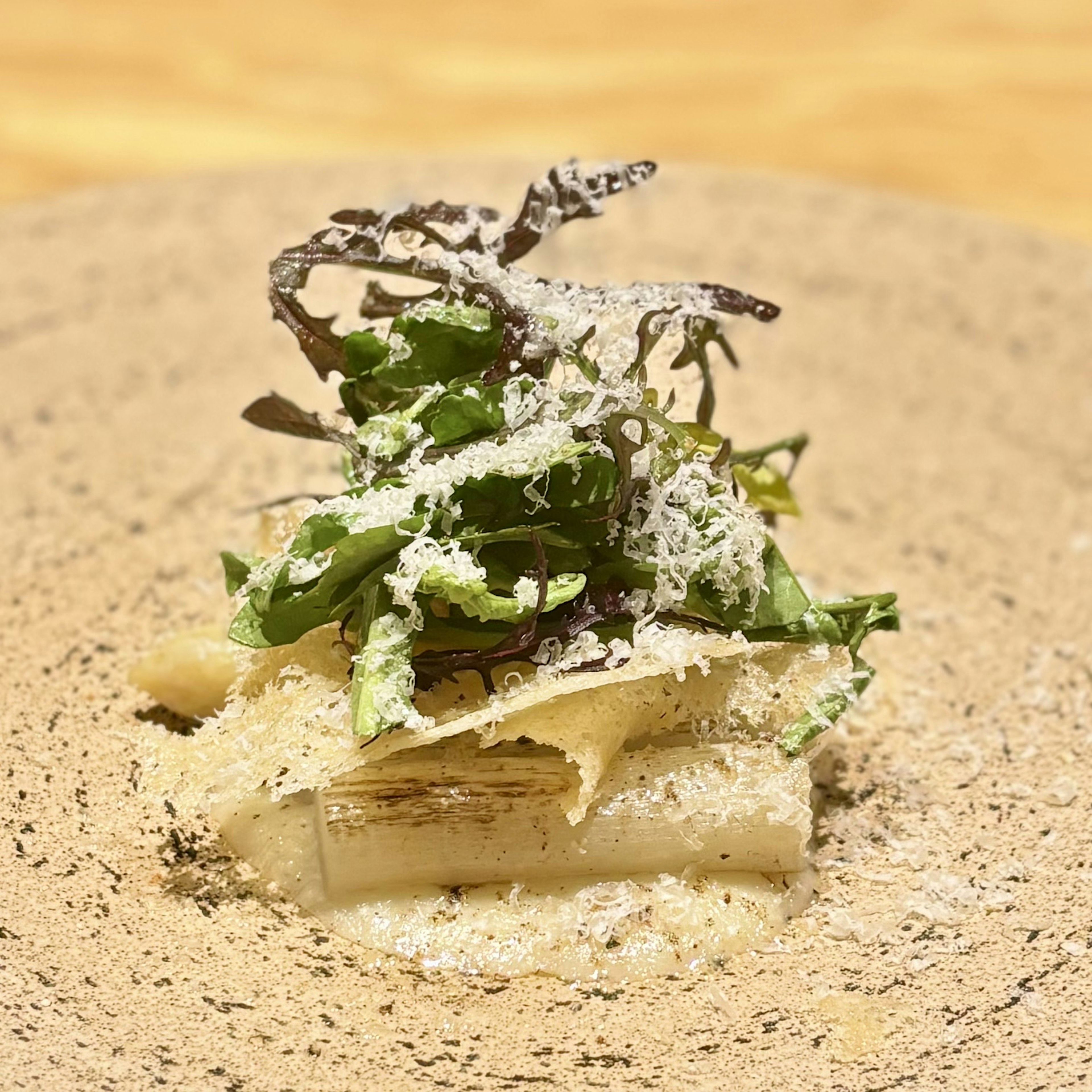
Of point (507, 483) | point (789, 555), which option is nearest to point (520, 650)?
point (507, 483)

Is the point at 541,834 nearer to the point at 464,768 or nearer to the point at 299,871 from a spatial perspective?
the point at 464,768

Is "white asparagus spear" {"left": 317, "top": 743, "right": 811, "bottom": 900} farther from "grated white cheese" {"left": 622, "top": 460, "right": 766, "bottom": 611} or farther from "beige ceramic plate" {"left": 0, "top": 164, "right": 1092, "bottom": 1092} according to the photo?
"grated white cheese" {"left": 622, "top": 460, "right": 766, "bottom": 611}

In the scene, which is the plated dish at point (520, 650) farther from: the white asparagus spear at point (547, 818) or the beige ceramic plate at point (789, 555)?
the beige ceramic plate at point (789, 555)

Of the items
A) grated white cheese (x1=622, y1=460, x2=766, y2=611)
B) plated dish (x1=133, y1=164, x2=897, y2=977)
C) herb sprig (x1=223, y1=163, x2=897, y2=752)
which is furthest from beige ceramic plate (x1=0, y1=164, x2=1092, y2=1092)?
grated white cheese (x1=622, y1=460, x2=766, y2=611)

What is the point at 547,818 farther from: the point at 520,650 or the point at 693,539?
the point at 693,539

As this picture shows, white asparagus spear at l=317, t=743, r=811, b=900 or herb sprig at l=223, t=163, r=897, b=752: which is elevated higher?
herb sprig at l=223, t=163, r=897, b=752

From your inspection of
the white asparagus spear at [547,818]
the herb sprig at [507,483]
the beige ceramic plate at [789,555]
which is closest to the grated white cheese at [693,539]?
the herb sprig at [507,483]
